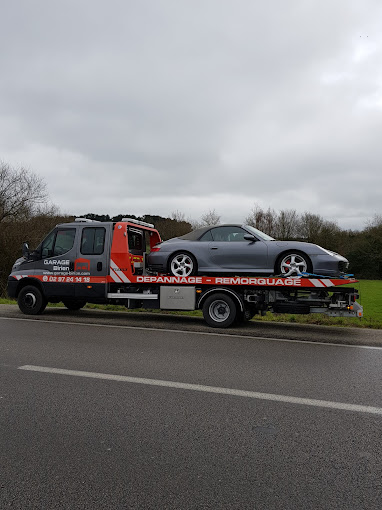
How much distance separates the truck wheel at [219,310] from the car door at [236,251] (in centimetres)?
68

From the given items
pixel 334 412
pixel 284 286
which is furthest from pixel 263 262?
pixel 334 412

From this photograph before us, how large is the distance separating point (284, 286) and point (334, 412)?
15.8 ft

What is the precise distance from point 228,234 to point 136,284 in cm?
256

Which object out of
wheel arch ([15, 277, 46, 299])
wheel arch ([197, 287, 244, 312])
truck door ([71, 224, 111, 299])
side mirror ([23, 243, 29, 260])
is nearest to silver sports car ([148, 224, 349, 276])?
wheel arch ([197, 287, 244, 312])

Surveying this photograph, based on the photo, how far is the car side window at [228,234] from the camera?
30.9 ft

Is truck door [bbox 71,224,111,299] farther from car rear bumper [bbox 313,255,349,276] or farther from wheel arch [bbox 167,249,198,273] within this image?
car rear bumper [bbox 313,255,349,276]

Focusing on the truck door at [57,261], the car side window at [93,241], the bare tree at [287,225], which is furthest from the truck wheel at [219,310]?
the bare tree at [287,225]

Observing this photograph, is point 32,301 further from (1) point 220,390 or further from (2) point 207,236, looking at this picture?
(1) point 220,390

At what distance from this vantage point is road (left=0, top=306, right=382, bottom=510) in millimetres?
2725

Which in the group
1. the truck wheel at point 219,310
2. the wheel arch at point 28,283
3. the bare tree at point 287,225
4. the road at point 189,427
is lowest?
the road at point 189,427

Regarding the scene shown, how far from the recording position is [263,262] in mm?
9148

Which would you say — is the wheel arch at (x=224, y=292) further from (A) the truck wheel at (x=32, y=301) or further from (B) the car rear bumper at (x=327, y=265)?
(A) the truck wheel at (x=32, y=301)

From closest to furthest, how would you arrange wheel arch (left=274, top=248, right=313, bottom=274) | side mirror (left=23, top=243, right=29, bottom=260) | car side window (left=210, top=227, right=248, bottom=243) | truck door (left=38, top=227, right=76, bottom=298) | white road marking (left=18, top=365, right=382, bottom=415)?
white road marking (left=18, top=365, right=382, bottom=415), wheel arch (left=274, top=248, right=313, bottom=274), car side window (left=210, top=227, right=248, bottom=243), truck door (left=38, top=227, right=76, bottom=298), side mirror (left=23, top=243, right=29, bottom=260)

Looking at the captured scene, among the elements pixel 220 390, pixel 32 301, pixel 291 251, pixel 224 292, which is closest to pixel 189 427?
pixel 220 390
